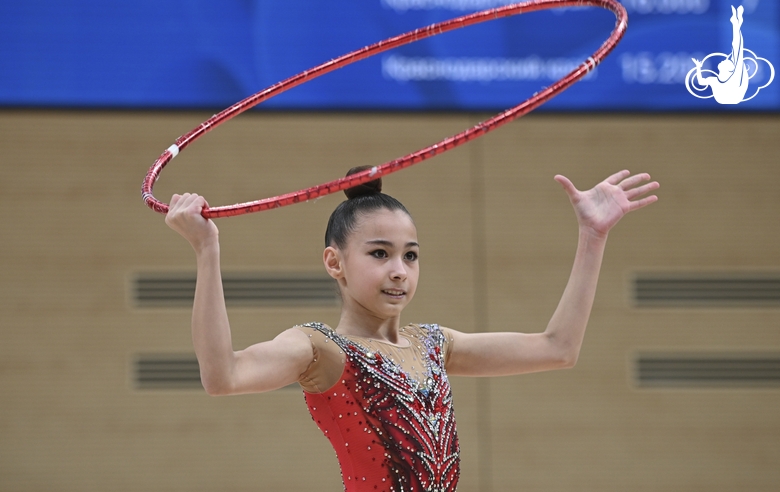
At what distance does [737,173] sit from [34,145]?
13.1ft

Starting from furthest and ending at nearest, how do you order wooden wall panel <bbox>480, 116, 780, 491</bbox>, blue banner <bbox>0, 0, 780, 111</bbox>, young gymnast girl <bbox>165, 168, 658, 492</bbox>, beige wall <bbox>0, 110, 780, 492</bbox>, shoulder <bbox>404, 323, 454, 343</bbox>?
wooden wall panel <bbox>480, 116, 780, 491</bbox> → beige wall <bbox>0, 110, 780, 492</bbox> → blue banner <bbox>0, 0, 780, 111</bbox> → shoulder <bbox>404, 323, 454, 343</bbox> → young gymnast girl <bbox>165, 168, 658, 492</bbox>

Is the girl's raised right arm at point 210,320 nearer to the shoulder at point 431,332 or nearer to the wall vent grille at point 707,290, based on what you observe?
the shoulder at point 431,332

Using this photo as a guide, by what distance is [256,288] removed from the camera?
16.6 feet

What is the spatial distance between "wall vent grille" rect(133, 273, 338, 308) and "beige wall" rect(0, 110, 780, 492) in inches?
2.5

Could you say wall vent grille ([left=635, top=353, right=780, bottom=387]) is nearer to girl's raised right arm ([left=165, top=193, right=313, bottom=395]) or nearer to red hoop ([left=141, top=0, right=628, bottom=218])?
red hoop ([left=141, top=0, right=628, bottom=218])

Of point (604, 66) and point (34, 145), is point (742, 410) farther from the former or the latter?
point (34, 145)

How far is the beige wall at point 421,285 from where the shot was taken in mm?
4914

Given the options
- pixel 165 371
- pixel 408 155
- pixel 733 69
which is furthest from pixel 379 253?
pixel 165 371

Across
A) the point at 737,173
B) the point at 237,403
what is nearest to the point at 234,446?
the point at 237,403

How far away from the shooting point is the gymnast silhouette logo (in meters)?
4.45

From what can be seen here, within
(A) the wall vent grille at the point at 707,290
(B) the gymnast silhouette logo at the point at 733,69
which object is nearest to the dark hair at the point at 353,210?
(B) the gymnast silhouette logo at the point at 733,69

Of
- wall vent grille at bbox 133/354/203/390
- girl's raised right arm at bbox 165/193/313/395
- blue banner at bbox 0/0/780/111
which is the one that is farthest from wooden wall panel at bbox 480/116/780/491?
girl's raised right arm at bbox 165/193/313/395

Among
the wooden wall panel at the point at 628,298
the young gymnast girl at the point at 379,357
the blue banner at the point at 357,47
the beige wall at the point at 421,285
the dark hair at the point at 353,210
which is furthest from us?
the wooden wall panel at the point at 628,298

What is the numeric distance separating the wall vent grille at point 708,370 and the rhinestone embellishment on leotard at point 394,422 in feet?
10.9
